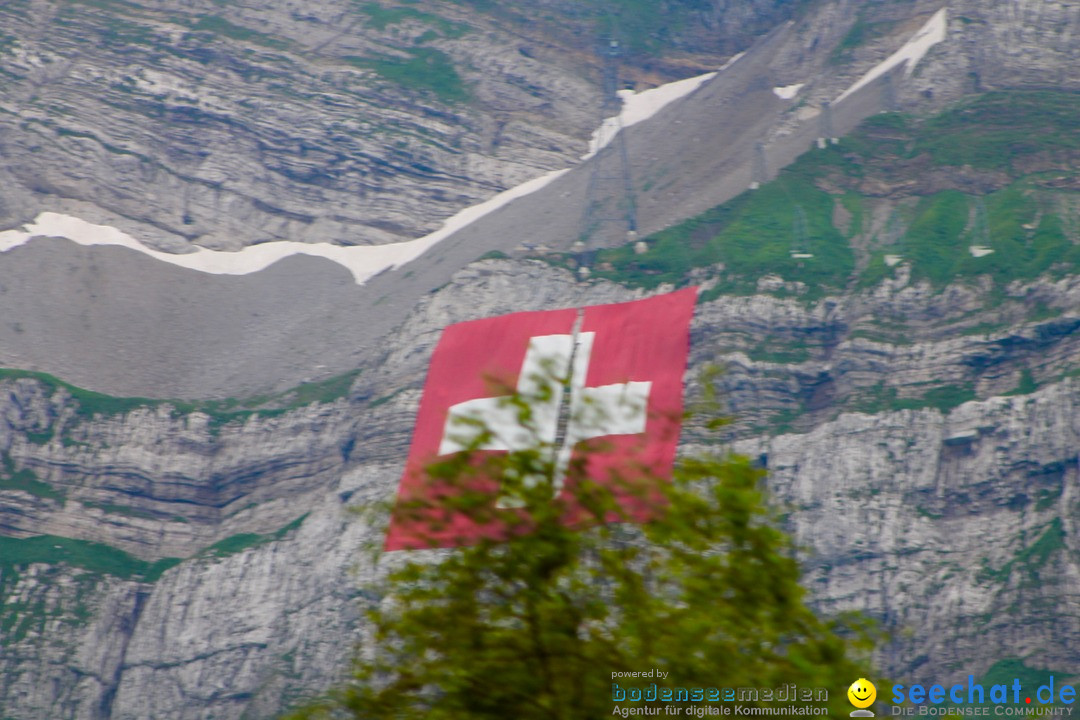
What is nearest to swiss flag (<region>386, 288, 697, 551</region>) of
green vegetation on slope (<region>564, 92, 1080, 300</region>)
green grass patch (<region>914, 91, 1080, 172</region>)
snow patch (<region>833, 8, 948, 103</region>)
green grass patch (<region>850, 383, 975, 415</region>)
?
green grass patch (<region>850, 383, 975, 415</region>)

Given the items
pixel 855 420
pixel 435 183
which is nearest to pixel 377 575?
pixel 855 420

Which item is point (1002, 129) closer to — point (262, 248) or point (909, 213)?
point (909, 213)

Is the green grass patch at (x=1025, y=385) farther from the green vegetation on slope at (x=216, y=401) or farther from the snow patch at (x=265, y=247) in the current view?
the snow patch at (x=265, y=247)

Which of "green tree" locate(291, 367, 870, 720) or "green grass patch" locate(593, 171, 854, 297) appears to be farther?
"green grass patch" locate(593, 171, 854, 297)

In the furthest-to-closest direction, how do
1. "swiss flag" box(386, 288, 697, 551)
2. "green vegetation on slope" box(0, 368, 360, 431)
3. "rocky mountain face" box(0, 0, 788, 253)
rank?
"rocky mountain face" box(0, 0, 788, 253), "green vegetation on slope" box(0, 368, 360, 431), "swiss flag" box(386, 288, 697, 551)

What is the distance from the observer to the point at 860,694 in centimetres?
1852

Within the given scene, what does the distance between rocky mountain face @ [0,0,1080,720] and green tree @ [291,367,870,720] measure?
72.8m

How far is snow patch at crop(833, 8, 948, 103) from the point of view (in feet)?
610

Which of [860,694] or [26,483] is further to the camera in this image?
[26,483]

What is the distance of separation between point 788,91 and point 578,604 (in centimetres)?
18252

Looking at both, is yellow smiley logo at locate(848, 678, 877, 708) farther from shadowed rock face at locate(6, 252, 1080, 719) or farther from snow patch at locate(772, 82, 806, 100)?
snow patch at locate(772, 82, 806, 100)

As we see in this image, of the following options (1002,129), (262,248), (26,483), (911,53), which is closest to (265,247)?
(262,248)

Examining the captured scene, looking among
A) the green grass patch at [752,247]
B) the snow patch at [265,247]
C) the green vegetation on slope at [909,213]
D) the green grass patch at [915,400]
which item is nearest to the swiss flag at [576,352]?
the green grass patch at [915,400]

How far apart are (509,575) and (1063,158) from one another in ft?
498
